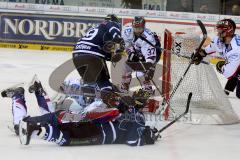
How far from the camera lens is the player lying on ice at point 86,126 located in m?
3.46

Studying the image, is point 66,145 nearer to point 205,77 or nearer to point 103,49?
point 103,49

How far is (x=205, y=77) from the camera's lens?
4945 millimetres

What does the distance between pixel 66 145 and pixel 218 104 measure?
1687mm

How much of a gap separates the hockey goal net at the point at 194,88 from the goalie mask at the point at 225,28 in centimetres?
46

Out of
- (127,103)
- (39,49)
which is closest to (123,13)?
(39,49)

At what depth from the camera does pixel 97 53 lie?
421cm

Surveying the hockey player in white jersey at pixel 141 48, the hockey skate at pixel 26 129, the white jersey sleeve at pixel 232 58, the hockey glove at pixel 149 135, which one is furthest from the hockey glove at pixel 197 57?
the hockey skate at pixel 26 129

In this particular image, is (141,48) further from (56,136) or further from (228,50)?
(56,136)

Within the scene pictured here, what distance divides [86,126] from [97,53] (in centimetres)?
77

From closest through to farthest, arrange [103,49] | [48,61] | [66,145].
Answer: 1. [66,145]
2. [103,49]
3. [48,61]

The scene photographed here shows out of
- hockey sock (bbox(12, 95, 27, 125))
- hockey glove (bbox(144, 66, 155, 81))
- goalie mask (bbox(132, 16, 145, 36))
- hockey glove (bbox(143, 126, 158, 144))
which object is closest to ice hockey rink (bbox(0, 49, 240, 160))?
hockey glove (bbox(143, 126, 158, 144))

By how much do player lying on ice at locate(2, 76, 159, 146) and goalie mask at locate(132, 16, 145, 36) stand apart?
1.25 m

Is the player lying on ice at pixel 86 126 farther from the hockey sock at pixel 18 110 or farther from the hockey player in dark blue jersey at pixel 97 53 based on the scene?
the hockey player in dark blue jersey at pixel 97 53

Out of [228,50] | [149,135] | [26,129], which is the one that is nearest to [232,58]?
[228,50]
